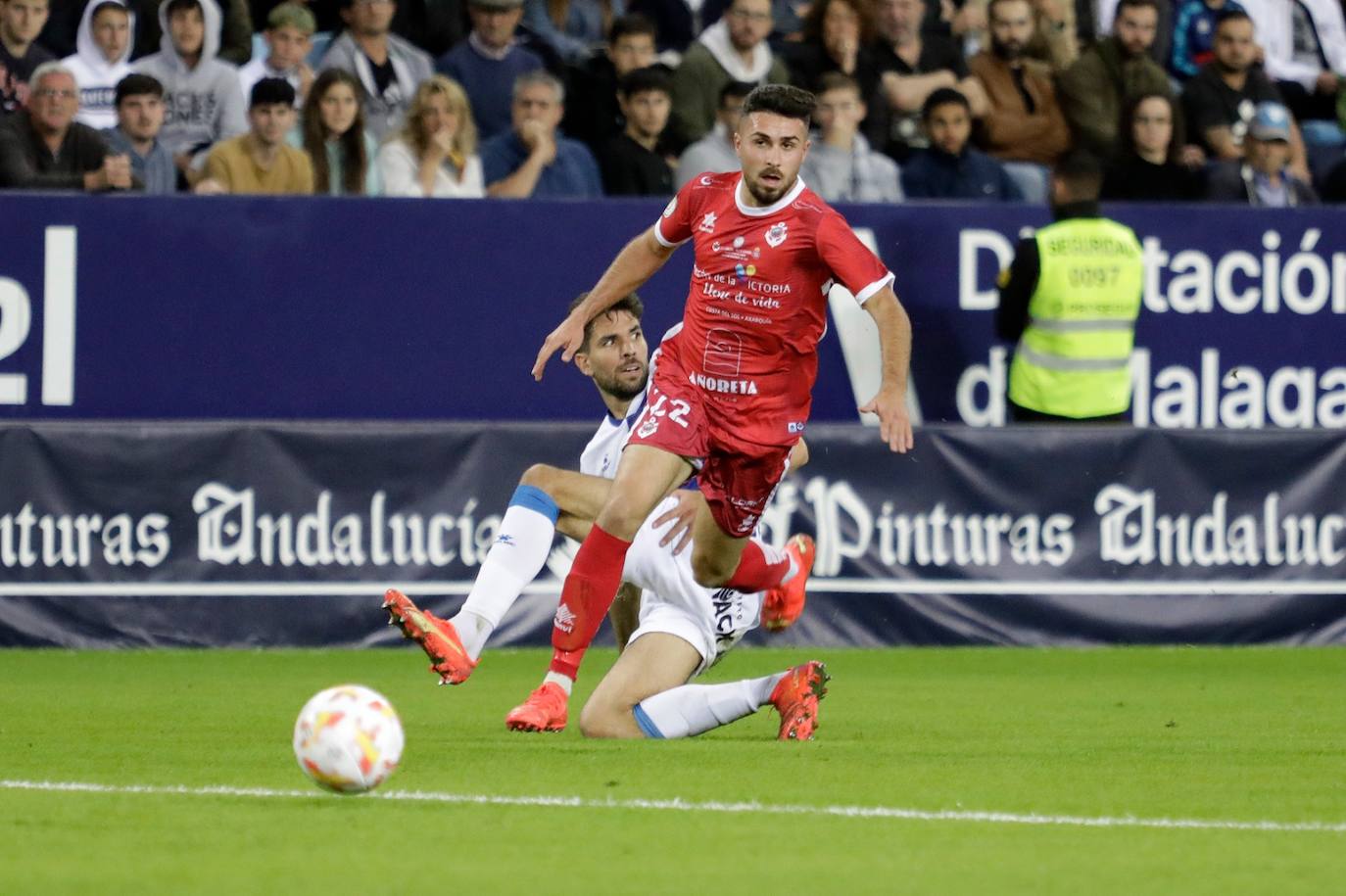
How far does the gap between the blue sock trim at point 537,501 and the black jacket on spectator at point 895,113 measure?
6.16 meters

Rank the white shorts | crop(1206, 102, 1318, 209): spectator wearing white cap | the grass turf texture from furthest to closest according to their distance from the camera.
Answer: crop(1206, 102, 1318, 209): spectator wearing white cap
the white shorts
the grass turf texture

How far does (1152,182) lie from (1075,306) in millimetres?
1777

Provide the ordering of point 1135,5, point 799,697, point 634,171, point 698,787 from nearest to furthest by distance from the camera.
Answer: point 698,787, point 799,697, point 634,171, point 1135,5

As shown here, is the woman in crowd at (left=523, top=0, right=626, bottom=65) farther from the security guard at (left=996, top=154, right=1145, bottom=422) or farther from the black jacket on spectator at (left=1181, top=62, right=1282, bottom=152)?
the black jacket on spectator at (left=1181, top=62, right=1282, bottom=152)

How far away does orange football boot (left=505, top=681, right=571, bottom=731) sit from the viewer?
8039 mm

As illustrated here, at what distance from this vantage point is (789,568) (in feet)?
29.2

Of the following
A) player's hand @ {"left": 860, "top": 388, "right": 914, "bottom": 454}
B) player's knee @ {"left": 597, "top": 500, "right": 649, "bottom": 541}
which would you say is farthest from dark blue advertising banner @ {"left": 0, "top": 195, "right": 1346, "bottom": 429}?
player's hand @ {"left": 860, "top": 388, "right": 914, "bottom": 454}

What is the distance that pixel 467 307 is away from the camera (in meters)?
12.9

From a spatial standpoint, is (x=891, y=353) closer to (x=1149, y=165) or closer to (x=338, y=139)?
(x=338, y=139)

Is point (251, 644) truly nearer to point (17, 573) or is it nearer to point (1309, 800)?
point (17, 573)

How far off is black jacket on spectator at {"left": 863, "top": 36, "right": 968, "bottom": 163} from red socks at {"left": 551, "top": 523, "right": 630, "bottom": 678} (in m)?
6.86

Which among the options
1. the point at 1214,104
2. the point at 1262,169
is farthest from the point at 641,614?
the point at 1214,104

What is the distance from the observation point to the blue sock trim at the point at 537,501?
8.60m

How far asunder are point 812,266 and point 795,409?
55cm
